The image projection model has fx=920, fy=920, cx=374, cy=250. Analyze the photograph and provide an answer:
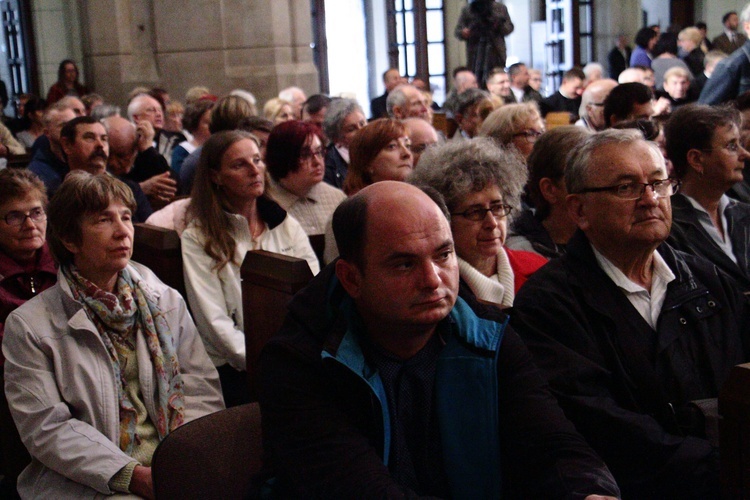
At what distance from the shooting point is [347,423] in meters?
1.66

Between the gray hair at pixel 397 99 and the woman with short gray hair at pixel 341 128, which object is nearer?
the woman with short gray hair at pixel 341 128

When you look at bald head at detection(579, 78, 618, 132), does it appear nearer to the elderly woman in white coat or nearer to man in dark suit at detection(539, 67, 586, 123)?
man in dark suit at detection(539, 67, 586, 123)

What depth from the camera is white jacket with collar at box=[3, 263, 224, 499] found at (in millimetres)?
2250

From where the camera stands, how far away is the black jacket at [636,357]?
Answer: 79.0 inches

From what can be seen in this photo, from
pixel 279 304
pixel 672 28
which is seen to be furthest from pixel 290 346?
pixel 672 28

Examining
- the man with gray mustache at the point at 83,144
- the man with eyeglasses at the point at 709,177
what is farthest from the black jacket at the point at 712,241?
the man with gray mustache at the point at 83,144

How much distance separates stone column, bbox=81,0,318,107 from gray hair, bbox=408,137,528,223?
23.0 ft

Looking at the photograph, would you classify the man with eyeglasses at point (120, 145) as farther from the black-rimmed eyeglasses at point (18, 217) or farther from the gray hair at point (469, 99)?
the gray hair at point (469, 99)

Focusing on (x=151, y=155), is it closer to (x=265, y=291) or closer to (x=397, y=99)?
(x=397, y=99)

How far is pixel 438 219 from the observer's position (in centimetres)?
175

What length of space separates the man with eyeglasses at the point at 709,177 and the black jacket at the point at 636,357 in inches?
38.1

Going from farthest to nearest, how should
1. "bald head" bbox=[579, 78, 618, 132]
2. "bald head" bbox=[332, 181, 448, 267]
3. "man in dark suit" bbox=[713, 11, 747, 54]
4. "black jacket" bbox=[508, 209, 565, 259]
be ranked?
"man in dark suit" bbox=[713, 11, 747, 54] < "bald head" bbox=[579, 78, 618, 132] < "black jacket" bbox=[508, 209, 565, 259] < "bald head" bbox=[332, 181, 448, 267]

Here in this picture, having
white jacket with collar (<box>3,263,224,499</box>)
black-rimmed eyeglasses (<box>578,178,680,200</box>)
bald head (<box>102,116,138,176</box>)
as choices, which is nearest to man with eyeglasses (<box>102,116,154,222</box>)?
bald head (<box>102,116,138,176</box>)

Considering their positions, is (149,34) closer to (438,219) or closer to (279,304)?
(279,304)
